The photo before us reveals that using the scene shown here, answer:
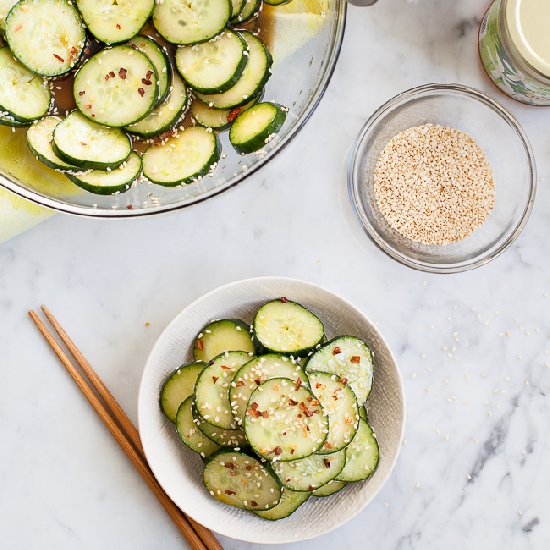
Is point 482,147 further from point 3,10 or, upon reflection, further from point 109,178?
point 3,10

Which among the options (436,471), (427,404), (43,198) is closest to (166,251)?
(43,198)

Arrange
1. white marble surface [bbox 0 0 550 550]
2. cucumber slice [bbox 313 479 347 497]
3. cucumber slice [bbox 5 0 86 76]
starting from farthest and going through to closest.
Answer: white marble surface [bbox 0 0 550 550], cucumber slice [bbox 313 479 347 497], cucumber slice [bbox 5 0 86 76]

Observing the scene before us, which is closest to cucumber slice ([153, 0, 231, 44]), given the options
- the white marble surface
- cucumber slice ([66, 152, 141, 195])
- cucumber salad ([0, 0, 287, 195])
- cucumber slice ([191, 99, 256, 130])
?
cucumber salad ([0, 0, 287, 195])

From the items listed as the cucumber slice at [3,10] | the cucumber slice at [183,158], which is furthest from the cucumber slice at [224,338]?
the cucumber slice at [3,10]

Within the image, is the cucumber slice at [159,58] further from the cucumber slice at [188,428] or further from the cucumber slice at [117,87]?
the cucumber slice at [188,428]

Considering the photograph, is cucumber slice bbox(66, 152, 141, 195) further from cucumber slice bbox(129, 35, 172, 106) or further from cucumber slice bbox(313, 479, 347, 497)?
cucumber slice bbox(313, 479, 347, 497)

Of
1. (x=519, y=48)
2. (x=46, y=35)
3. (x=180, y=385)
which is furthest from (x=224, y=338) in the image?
(x=519, y=48)
